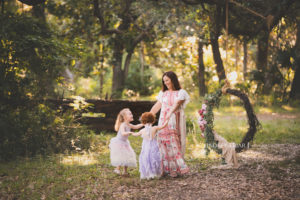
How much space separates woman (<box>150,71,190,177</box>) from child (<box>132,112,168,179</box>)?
15 cm

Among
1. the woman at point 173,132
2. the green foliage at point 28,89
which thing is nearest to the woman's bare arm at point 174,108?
the woman at point 173,132

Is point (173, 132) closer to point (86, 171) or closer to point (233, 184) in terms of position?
point (233, 184)

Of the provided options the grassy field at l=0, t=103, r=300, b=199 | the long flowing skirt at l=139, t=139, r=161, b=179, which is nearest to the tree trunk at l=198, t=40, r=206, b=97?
the grassy field at l=0, t=103, r=300, b=199

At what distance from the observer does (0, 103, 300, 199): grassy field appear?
5.33m

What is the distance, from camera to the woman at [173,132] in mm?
5754

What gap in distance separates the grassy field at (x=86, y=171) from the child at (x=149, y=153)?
17 centimetres

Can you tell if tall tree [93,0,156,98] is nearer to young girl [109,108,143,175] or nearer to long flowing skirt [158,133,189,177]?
young girl [109,108,143,175]

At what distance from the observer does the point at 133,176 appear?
19.7 feet

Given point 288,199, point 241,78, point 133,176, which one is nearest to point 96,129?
point 133,176

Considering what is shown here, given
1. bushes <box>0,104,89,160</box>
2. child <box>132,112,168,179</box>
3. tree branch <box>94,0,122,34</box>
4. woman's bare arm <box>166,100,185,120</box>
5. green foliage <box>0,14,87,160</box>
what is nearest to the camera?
child <box>132,112,168,179</box>

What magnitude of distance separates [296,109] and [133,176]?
9633 mm

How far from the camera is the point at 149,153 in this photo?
222 inches

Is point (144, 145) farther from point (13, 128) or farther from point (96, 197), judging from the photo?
point (13, 128)

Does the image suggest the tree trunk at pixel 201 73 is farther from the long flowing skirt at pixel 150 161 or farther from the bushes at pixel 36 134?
the long flowing skirt at pixel 150 161
